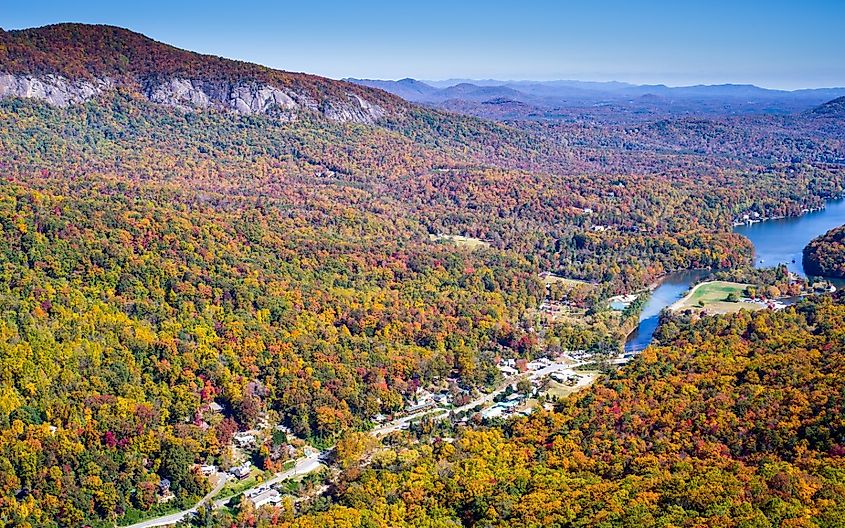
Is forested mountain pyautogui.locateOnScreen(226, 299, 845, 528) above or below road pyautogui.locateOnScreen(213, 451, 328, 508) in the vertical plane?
above

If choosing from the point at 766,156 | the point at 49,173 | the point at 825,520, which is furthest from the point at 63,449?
the point at 766,156

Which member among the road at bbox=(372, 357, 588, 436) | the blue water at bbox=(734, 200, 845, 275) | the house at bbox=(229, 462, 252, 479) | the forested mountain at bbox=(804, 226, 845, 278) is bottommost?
the house at bbox=(229, 462, 252, 479)

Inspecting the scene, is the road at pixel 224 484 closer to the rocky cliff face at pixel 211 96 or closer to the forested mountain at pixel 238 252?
the forested mountain at pixel 238 252

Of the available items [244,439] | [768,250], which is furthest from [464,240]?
[244,439]

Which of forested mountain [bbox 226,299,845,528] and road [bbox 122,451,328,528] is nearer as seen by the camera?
forested mountain [bbox 226,299,845,528]

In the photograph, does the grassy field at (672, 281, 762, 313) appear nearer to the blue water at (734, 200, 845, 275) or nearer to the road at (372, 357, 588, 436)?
the blue water at (734, 200, 845, 275)

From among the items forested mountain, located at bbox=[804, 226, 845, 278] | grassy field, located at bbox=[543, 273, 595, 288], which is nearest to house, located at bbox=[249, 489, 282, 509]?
grassy field, located at bbox=[543, 273, 595, 288]
